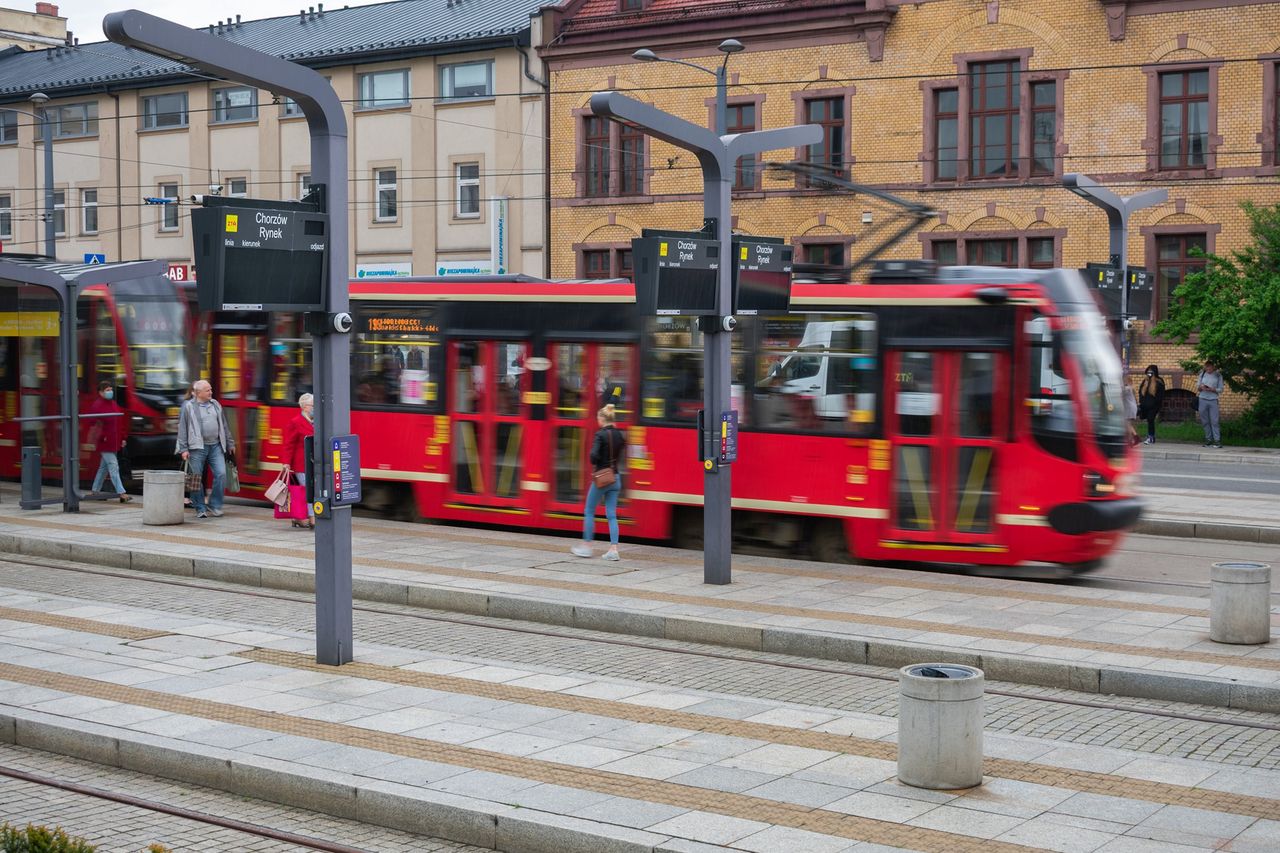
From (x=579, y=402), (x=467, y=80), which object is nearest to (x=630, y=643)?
(x=579, y=402)

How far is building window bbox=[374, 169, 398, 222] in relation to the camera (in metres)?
45.0

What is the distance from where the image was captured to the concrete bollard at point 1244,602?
11719 mm

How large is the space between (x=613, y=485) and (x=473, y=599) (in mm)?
2699

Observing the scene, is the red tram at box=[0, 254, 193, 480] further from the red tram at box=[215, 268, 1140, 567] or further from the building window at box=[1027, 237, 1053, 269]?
the building window at box=[1027, 237, 1053, 269]

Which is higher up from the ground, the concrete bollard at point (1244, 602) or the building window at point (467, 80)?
the building window at point (467, 80)

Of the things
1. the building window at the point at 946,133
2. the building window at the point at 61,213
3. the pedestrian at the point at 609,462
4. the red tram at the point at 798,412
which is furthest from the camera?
the building window at the point at 61,213

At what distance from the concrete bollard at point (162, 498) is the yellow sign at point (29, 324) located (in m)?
3.80

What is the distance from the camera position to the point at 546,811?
7547 millimetres

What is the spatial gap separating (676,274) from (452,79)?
31.3 metres

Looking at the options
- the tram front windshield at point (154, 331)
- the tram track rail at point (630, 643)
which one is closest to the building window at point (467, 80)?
the tram front windshield at point (154, 331)

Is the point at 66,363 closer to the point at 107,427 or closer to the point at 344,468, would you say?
the point at 107,427

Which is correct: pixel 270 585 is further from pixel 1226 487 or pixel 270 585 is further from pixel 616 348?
pixel 1226 487

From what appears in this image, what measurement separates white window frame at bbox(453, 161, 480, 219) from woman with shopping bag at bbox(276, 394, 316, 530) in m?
25.3

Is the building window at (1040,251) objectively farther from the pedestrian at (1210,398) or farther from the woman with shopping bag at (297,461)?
the woman with shopping bag at (297,461)
